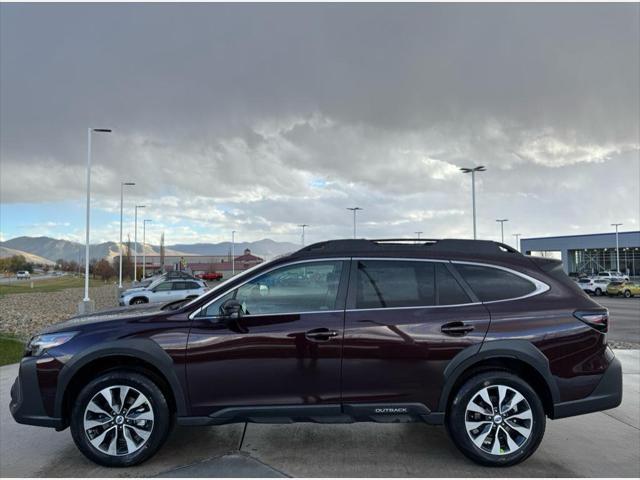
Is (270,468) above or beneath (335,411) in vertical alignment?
beneath

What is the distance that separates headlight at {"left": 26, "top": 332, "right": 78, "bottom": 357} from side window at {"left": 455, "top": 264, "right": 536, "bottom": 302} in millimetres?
3406

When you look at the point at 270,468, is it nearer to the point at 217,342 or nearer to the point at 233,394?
the point at 233,394

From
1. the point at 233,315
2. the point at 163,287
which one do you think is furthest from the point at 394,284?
the point at 163,287

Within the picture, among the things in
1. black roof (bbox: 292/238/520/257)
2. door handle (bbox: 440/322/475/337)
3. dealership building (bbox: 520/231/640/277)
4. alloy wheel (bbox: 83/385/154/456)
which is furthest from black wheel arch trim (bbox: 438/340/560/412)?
dealership building (bbox: 520/231/640/277)

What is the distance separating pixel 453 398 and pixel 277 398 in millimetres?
1472

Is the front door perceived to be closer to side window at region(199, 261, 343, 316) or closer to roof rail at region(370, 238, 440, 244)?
side window at region(199, 261, 343, 316)

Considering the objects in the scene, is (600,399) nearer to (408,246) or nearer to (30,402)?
(408,246)

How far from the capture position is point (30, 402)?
380cm

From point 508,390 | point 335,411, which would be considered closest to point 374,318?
point 335,411

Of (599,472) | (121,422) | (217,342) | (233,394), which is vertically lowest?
(599,472)

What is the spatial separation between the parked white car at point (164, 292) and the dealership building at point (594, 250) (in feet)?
177

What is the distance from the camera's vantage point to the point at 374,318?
3.81 m

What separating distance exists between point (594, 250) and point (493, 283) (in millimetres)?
75012

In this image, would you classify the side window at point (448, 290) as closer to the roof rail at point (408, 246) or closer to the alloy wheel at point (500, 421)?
the roof rail at point (408, 246)
